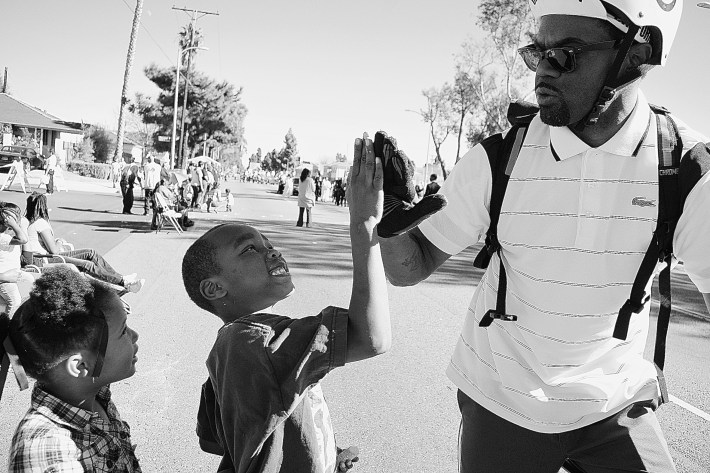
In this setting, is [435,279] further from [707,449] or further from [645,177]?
[645,177]

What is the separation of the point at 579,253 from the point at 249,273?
1006 millimetres

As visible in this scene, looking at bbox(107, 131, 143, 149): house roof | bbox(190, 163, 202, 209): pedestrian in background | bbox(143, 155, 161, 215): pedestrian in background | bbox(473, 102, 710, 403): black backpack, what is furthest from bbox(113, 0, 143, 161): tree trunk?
bbox(107, 131, 143, 149): house roof

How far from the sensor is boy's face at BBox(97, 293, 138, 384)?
2209mm

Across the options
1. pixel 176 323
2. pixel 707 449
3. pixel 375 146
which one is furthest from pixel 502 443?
pixel 176 323

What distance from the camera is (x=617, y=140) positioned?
2.02m

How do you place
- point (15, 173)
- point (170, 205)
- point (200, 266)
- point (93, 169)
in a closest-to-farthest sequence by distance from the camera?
point (200, 266), point (170, 205), point (15, 173), point (93, 169)

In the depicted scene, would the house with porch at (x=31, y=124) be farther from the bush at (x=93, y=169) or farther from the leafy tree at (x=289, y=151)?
the leafy tree at (x=289, y=151)

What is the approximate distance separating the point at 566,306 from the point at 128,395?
3744 millimetres

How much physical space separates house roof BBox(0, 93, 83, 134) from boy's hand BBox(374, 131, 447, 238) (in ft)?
185

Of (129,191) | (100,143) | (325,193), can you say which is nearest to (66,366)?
(129,191)

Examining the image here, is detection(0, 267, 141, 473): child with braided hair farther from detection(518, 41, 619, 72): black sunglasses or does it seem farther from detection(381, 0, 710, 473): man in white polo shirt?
detection(518, 41, 619, 72): black sunglasses

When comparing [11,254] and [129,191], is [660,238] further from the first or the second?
[129,191]

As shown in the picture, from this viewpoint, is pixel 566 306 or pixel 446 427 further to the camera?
pixel 446 427

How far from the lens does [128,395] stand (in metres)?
4.72
